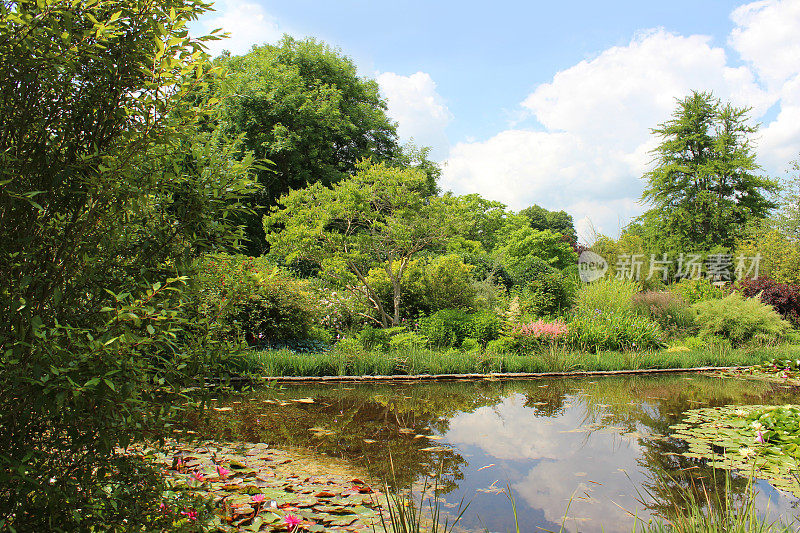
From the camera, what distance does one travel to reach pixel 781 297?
504 inches

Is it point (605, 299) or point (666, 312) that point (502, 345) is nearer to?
point (605, 299)

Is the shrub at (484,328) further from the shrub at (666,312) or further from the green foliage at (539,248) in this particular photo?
the green foliage at (539,248)

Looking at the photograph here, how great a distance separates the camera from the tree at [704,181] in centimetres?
2270

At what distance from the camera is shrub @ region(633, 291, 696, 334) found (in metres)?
11.7

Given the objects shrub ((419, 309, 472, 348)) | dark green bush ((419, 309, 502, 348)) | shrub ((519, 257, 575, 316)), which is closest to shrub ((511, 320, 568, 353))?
dark green bush ((419, 309, 502, 348))

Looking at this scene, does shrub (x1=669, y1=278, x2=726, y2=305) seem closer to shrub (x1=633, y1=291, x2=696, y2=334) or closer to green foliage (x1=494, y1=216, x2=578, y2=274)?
shrub (x1=633, y1=291, x2=696, y2=334)

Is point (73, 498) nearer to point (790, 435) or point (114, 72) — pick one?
point (114, 72)

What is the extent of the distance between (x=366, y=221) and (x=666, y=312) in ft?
26.5

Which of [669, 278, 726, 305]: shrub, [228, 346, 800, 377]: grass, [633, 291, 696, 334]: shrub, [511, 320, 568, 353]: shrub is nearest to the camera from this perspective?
[228, 346, 800, 377]: grass

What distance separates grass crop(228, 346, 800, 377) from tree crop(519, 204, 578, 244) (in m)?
34.1

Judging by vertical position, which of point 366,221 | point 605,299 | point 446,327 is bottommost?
point 446,327

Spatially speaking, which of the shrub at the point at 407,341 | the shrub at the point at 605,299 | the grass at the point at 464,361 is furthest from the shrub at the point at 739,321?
the shrub at the point at 407,341

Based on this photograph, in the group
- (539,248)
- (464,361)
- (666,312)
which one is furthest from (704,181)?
(464,361)

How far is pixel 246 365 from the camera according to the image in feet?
23.3
